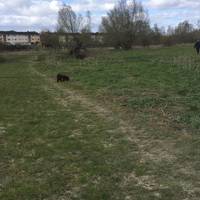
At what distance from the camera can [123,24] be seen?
76750 millimetres

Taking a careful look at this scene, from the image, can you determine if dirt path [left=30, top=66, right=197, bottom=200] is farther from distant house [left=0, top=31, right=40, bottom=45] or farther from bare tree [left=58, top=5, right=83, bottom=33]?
distant house [left=0, top=31, right=40, bottom=45]

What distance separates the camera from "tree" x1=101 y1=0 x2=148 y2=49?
241ft

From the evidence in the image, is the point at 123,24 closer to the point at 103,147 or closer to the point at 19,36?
the point at 103,147

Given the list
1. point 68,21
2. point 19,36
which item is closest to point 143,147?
point 68,21

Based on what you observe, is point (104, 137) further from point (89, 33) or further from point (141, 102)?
point (89, 33)

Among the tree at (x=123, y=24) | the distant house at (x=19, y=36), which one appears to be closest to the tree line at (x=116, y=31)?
the tree at (x=123, y=24)

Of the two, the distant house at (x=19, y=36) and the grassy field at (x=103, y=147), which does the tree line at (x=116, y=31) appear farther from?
the distant house at (x=19, y=36)

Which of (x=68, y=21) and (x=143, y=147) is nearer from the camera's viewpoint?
(x=143, y=147)

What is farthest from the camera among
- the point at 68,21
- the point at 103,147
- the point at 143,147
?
the point at 68,21

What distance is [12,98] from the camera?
1487 centimetres

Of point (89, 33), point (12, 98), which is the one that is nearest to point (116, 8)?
point (89, 33)

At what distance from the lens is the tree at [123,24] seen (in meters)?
73.3

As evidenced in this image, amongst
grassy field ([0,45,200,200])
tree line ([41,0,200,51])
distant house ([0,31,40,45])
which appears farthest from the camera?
distant house ([0,31,40,45])

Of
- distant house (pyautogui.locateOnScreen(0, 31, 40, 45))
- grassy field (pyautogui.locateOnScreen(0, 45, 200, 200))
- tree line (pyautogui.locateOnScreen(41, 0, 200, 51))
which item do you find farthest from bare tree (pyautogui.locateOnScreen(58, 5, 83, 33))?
distant house (pyautogui.locateOnScreen(0, 31, 40, 45))
